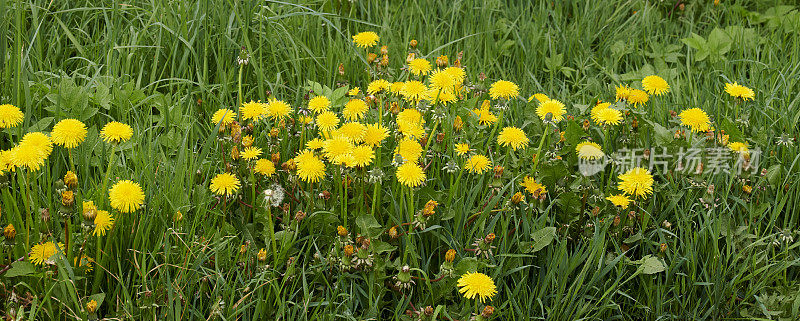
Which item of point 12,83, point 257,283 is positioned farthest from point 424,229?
point 12,83

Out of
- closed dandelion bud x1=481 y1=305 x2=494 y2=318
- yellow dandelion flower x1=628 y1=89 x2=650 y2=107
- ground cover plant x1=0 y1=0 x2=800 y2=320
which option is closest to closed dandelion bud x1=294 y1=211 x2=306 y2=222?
ground cover plant x1=0 y1=0 x2=800 y2=320

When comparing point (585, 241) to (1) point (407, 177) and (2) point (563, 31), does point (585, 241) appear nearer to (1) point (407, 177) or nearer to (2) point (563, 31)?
(1) point (407, 177)

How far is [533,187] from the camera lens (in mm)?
2127

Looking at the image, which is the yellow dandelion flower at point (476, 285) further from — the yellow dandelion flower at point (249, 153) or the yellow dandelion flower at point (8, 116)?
the yellow dandelion flower at point (8, 116)

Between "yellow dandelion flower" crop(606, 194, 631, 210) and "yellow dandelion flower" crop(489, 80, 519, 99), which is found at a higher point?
"yellow dandelion flower" crop(489, 80, 519, 99)

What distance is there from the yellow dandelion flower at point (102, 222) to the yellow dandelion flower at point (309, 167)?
46cm

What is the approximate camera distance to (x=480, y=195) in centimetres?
222

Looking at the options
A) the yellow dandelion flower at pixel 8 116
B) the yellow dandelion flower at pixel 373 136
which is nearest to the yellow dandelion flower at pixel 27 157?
the yellow dandelion flower at pixel 8 116

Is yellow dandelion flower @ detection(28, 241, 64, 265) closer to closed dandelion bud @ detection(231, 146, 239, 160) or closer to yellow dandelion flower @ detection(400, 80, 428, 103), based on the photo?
closed dandelion bud @ detection(231, 146, 239, 160)

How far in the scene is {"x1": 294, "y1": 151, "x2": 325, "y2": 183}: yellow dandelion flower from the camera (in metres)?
1.93

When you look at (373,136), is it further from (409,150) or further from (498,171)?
(498,171)

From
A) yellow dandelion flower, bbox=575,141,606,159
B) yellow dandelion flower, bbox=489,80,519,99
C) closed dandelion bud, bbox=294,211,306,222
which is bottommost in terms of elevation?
closed dandelion bud, bbox=294,211,306,222

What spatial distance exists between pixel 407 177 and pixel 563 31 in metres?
1.84

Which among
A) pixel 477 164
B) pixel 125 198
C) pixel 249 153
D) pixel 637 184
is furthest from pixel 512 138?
pixel 125 198
